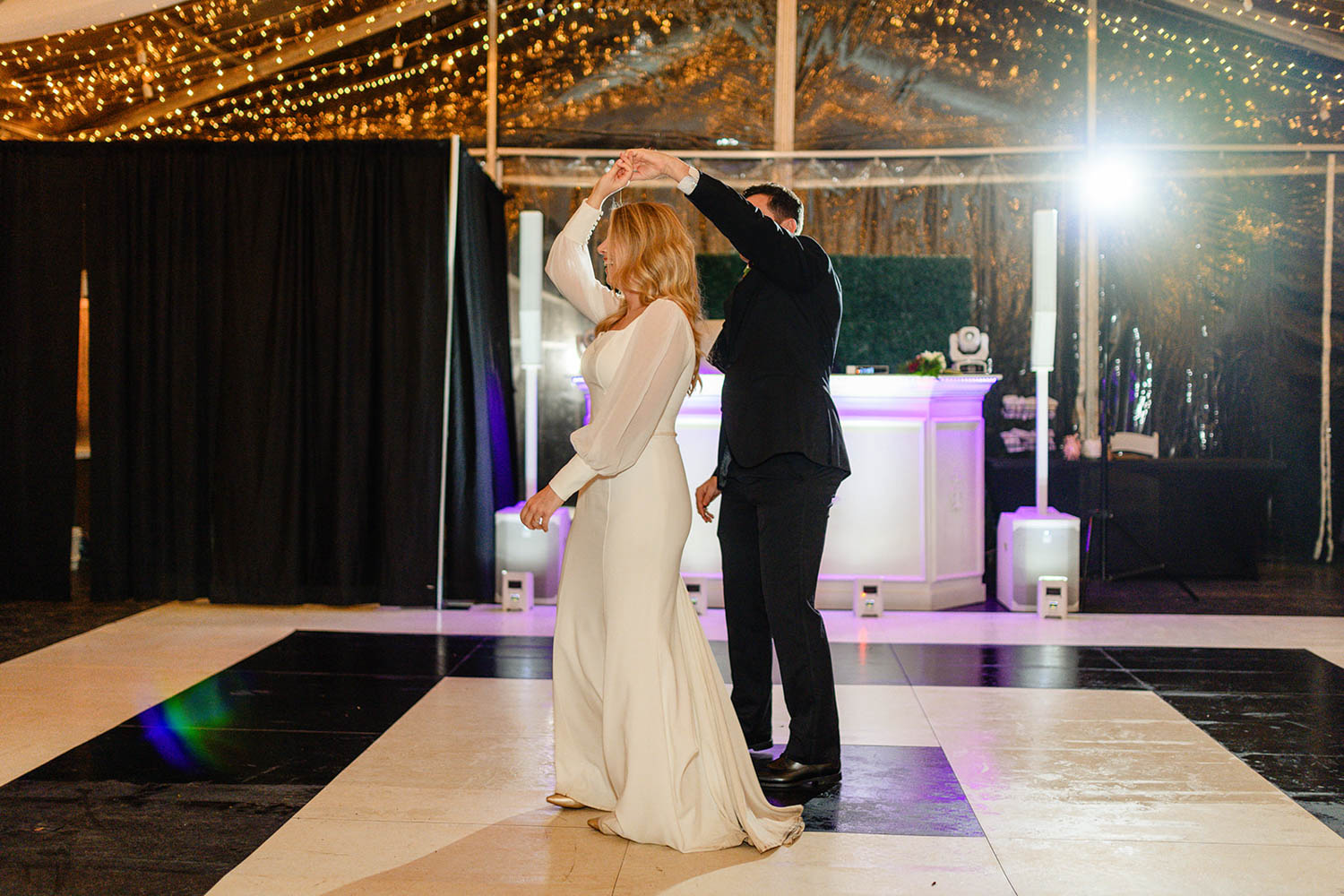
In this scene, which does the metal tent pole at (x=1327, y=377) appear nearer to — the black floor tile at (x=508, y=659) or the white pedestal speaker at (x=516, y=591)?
the white pedestal speaker at (x=516, y=591)

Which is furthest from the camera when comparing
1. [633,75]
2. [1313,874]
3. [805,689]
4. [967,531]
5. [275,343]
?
[633,75]

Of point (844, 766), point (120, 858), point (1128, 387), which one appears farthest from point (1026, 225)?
point (120, 858)

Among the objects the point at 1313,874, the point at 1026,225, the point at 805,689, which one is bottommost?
the point at 1313,874

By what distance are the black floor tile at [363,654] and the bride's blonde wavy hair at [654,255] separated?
2.15 m

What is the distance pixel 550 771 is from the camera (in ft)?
10.1

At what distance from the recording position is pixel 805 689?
2.97m

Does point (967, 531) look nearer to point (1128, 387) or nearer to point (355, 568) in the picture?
point (1128, 387)

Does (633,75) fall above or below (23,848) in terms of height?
above

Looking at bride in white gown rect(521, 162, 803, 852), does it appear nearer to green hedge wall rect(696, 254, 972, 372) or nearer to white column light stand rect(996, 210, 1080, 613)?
white column light stand rect(996, 210, 1080, 613)

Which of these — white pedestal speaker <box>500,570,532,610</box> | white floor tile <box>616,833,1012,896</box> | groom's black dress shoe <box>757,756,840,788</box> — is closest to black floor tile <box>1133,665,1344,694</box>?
groom's black dress shoe <box>757,756,840,788</box>

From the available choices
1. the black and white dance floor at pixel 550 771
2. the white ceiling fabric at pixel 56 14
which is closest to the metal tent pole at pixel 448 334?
the black and white dance floor at pixel 550 771

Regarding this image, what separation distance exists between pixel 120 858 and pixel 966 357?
495cm

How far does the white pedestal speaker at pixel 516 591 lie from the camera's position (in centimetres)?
559

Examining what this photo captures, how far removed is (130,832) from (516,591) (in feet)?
9.93
